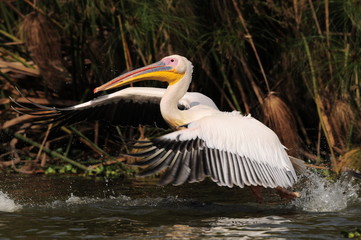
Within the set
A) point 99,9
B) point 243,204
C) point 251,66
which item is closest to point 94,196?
point 243,204

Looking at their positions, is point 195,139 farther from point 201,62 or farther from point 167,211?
point 201,62

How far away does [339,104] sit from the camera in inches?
305

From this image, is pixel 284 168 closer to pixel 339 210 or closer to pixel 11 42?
pixel 339 210

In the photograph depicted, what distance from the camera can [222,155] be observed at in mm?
5426

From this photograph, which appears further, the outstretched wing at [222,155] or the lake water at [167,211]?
the outstretched wing at [222,155]

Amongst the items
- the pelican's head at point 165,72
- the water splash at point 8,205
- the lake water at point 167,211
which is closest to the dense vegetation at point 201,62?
the lake water at point 167,211

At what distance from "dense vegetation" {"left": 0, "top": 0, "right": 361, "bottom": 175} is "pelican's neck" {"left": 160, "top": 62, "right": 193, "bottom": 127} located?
4.45 feet

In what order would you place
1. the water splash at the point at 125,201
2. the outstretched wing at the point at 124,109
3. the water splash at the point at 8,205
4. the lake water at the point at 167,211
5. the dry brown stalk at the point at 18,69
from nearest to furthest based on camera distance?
the lake water at the point at 167,211 → the water splash at the point at 8,205 → the water splash at the point at 125,201 → the outstretched wing at the point at 124,109 → the dry brown stalk at the point at 18,69

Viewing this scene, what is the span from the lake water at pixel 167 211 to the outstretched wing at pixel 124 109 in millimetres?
711

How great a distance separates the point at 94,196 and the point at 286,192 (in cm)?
183

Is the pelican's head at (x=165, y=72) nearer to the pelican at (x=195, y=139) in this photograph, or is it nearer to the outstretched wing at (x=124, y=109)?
the pelican at (x=195, y=139)

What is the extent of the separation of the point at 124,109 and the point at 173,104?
3.43 ft

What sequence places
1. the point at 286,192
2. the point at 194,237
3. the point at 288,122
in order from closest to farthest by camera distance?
1. the point at 194,237
2. the point at 286,192
3. the point at 288,122

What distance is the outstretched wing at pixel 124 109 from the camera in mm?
6809
